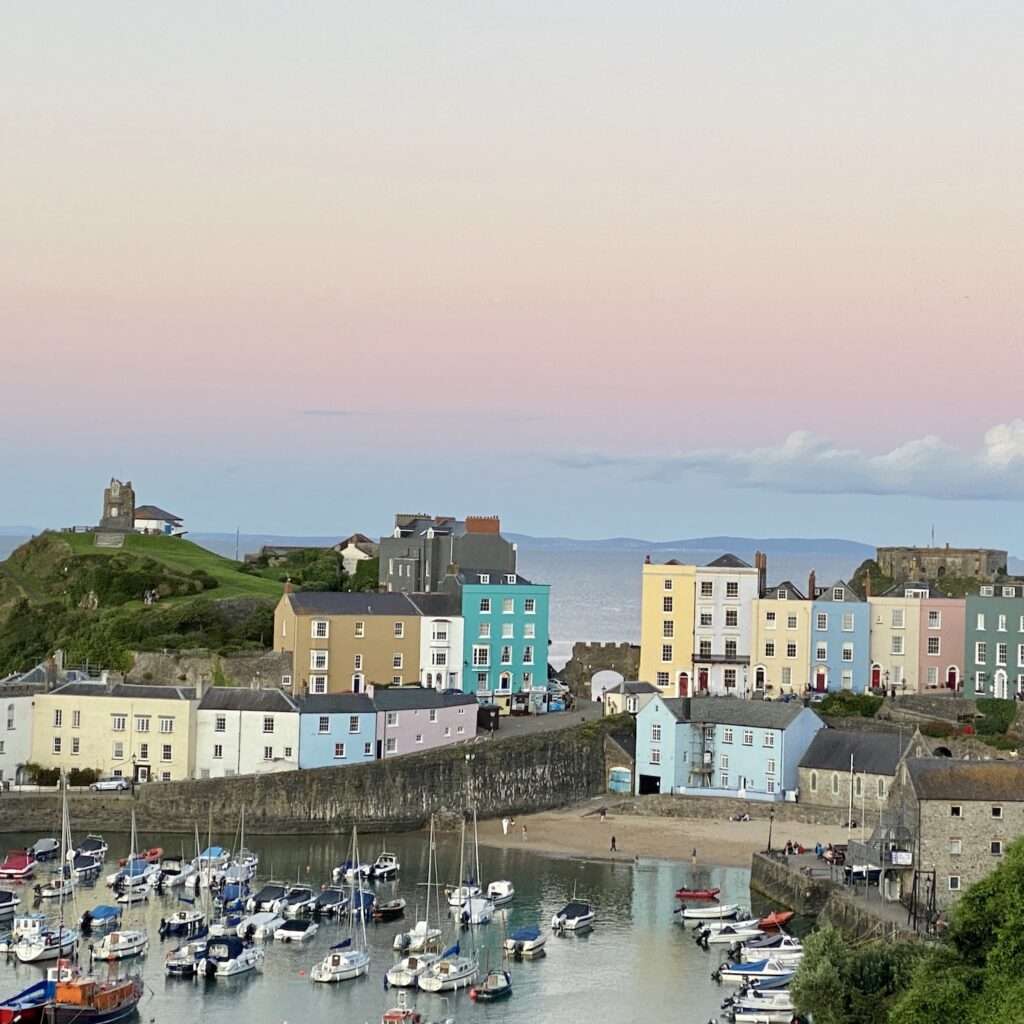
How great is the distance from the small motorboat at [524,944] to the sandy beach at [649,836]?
11.7 metres

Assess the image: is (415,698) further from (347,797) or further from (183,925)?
(183,925)

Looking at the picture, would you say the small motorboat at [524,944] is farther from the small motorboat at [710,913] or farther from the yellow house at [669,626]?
the yellow house at [669,626]

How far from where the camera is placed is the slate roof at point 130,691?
68438 millimetres

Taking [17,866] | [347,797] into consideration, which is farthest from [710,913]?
[17,866]

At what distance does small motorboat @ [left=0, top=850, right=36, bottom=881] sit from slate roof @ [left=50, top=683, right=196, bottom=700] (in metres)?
10.7

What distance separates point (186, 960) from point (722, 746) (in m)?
26.6

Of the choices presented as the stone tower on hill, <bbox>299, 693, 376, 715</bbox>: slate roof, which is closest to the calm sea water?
<bbox>299, 693, 376, 715</bbox>: slate roof

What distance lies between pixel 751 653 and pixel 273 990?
36.3 m

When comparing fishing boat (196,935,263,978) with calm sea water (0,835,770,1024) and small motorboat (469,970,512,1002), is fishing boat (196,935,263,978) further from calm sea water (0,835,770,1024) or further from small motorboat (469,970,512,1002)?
small motorboat (469,970,512,1002)

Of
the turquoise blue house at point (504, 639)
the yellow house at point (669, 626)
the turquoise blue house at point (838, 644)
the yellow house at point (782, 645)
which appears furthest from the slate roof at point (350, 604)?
the turquoise blue house at point (838, 644)

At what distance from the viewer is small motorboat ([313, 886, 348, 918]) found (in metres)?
53.1

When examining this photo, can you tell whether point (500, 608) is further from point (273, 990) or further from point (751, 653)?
point (273, 990)

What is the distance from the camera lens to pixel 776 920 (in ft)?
171

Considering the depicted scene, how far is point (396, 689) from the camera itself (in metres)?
72.6
